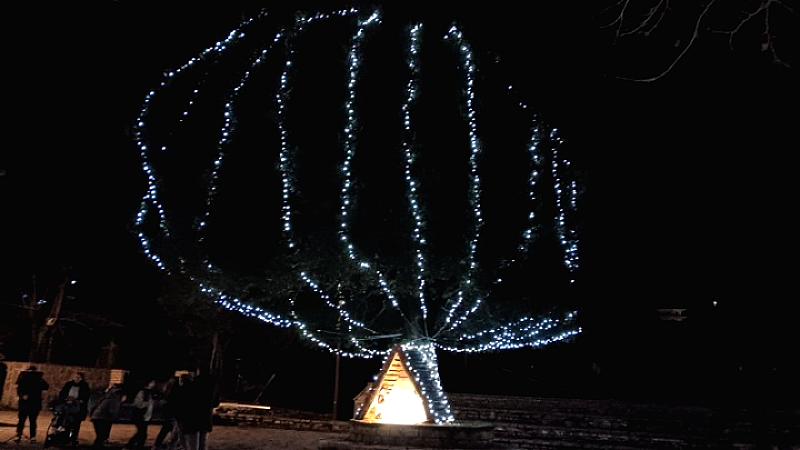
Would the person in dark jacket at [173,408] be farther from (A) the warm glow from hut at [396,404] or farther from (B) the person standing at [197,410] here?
(A) the warm glow from hut at [396,404]

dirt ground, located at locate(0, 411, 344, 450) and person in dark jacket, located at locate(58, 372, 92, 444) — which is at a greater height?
person in dark jacket, located at locate(58, 372, 92, 444)

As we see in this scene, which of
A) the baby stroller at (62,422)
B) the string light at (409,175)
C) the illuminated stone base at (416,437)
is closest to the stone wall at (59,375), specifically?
the string light at (409,175)

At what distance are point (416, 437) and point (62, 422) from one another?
5.77m

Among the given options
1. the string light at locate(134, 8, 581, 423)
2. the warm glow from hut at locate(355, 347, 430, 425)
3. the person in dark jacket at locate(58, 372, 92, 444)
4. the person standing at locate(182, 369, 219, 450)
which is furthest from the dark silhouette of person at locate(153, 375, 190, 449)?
the string light at locate(134, 8, 581, 423)

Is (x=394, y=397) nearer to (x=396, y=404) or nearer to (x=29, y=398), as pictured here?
(x=396, y=404)

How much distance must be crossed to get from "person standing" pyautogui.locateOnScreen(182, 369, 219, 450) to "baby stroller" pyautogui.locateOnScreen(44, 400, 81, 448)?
3843mm

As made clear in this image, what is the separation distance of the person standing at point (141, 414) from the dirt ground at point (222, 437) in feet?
2.07

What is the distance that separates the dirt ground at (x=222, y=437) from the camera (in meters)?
12.9

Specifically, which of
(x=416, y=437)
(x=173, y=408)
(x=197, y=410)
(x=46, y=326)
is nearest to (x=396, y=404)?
(x=416, y=437)

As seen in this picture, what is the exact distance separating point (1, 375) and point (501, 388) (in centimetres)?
1317

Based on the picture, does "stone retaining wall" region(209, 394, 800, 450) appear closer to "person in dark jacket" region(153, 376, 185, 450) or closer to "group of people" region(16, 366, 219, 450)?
"person in dark jacket" region(153, 376, 185, 450)

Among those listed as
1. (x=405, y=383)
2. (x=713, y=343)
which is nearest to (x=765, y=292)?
(x=713, y=343)

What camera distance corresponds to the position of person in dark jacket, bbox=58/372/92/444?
12.3 m

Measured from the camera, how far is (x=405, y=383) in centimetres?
1468
